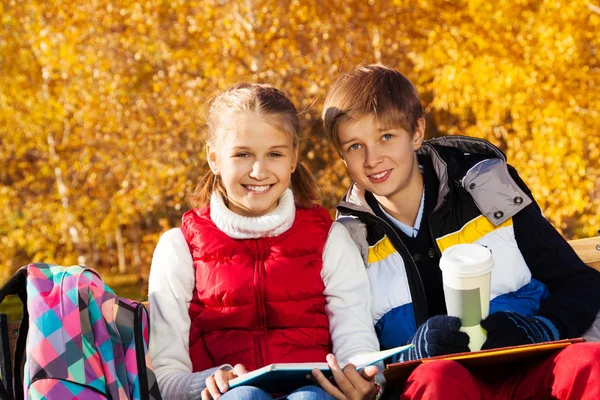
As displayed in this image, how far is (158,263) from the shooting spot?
2578 millimetres

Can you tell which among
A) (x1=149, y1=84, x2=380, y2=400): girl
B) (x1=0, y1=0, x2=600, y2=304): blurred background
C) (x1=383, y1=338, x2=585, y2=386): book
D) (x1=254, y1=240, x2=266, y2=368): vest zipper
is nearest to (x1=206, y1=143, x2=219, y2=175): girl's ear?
(x1=149, y1=84, x2=380, y2=400): girl

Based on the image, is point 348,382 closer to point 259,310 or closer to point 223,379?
point 223,379

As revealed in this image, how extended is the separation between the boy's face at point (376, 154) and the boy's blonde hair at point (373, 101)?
25mm

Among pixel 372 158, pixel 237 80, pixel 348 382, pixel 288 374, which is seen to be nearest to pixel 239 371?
pixel 288 374

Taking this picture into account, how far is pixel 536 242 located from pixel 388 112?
2.16 feet

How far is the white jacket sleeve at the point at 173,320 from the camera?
7.70 feet

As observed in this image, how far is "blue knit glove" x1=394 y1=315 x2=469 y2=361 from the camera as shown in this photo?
86.9 inches

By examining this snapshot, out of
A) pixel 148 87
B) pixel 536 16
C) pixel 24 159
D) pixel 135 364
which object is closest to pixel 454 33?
pixel 536 16

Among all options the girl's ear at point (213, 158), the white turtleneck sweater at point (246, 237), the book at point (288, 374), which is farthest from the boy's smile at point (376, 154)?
the book at point (288, 374)

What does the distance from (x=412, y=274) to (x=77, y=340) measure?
109 centimetres

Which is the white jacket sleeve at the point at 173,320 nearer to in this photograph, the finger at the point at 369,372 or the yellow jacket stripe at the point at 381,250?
the finger at the point at 369,372

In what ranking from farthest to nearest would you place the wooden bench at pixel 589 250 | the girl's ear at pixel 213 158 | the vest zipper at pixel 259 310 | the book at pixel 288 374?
the wooden bench at pixel 589 250 < the girl's ear at pixel 213 158 < the vest zipper at pixel 259 310 < the book at pixel 288 374

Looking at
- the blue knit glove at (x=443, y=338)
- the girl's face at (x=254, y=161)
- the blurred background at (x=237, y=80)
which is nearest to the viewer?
the blue knit glove at (x=443, y=338)

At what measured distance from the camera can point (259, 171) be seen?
2.55 meters
